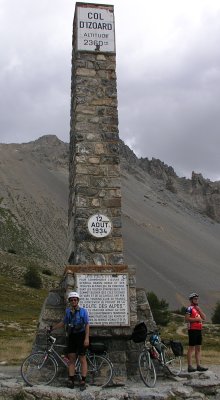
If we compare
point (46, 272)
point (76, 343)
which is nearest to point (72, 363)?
point (76, 343)

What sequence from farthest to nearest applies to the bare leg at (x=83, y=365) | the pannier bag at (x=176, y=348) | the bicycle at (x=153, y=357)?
the pannier bag at (x=176, y=348) < the bicycle at (x=153, y=357) < the bare leg at (x=83, y=365)

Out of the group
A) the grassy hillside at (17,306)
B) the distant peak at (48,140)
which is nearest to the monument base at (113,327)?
the grassy hillside at (17,306)

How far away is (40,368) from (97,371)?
1.12 meters

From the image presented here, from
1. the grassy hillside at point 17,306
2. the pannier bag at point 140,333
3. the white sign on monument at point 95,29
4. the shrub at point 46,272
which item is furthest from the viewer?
the shrub at point 46,272

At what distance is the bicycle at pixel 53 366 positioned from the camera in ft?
31.0

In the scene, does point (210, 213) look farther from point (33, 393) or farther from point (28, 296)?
point (33, 393)

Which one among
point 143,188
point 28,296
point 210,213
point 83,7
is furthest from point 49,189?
point 83,7

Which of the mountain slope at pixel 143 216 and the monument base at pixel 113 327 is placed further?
the mountain slope at pixel 143 216

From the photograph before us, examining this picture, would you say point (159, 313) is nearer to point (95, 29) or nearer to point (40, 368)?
point (95, 29)

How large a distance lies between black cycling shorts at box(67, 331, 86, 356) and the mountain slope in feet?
179

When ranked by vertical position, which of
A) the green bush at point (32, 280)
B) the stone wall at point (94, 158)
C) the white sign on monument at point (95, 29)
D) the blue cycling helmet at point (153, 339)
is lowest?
the blue cycling helmet at point (153, 339)

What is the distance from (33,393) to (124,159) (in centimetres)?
17147

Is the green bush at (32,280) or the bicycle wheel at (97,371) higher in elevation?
the green bush at (32,280)

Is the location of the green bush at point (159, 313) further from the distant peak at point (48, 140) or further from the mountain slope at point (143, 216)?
the distant peak at point (48, 140)
